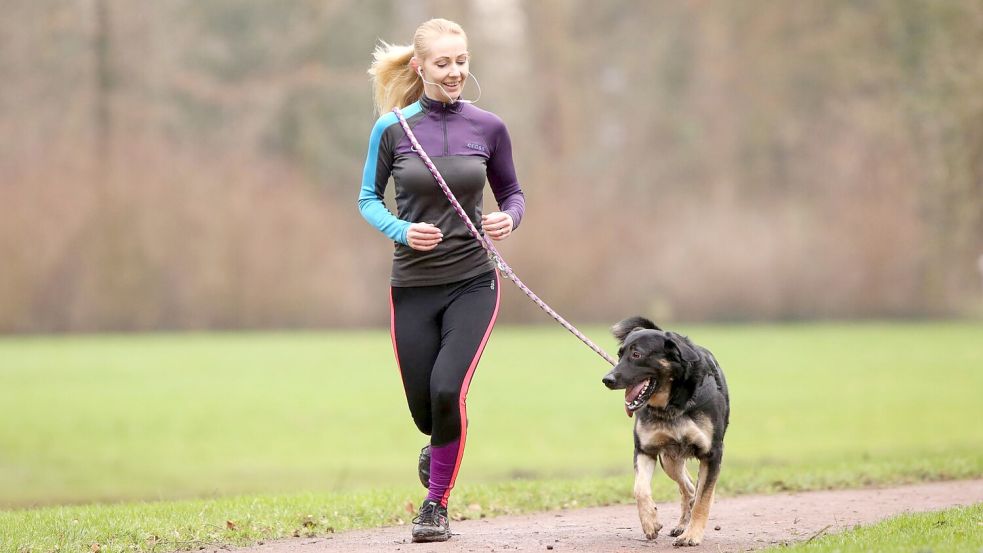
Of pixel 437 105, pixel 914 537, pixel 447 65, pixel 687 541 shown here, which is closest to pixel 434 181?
pixel 437 105

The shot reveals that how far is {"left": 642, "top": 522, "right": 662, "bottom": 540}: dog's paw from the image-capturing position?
693cm

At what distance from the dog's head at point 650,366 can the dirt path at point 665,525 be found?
80 cm

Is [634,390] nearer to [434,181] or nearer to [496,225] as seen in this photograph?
[496,225]

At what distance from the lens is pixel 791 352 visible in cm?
3111

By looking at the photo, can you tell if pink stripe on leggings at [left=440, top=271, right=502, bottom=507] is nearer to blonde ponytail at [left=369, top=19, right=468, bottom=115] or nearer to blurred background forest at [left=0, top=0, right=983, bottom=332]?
blonde ponytail at [left=369, top=19, right=468, bottom=115]

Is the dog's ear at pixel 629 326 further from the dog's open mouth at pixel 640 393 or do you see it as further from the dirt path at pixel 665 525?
the dirt path at pixel 665 525

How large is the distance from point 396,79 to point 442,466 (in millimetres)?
1999

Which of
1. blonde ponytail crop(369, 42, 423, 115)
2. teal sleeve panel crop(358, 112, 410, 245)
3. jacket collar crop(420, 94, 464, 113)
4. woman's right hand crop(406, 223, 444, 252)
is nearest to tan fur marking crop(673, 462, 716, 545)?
woman's right hand crop(406, 223, 444, 252)

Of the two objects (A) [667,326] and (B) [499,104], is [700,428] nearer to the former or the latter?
(A) [667,326]

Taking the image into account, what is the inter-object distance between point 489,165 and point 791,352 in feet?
82.3


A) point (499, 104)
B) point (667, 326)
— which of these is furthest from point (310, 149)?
point (667, 326)

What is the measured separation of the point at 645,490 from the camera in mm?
6812

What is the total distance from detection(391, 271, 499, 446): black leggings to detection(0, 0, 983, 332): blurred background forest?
995 inches

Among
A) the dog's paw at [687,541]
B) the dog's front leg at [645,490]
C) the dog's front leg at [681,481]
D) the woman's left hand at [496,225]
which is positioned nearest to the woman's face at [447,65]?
the woman's left hand at [496,225]
